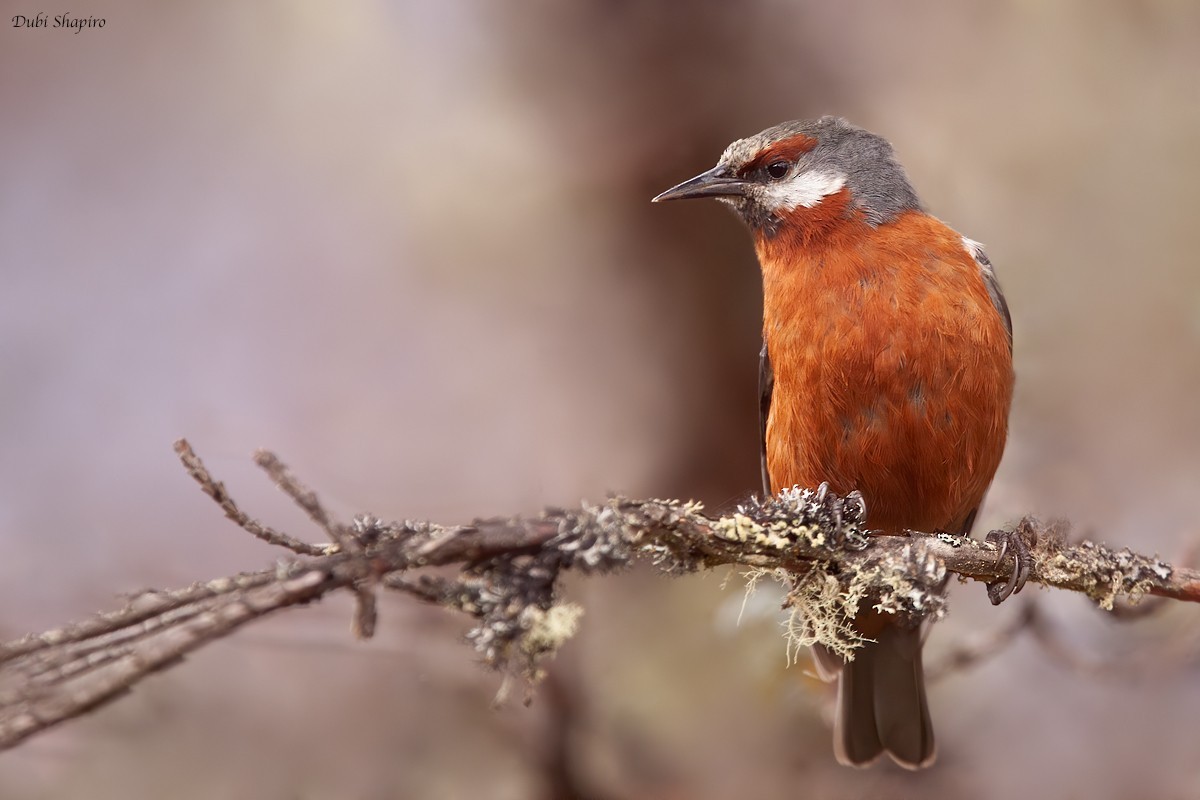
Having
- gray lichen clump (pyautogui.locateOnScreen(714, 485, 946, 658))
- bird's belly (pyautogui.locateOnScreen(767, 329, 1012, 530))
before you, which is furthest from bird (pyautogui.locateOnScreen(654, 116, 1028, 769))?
gray lichen clump (pyautogui.locateOnScreen(714, 485, 946, 658))

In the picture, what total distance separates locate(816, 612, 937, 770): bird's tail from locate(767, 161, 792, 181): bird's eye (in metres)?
2.15

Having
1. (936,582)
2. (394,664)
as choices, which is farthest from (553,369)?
(936,582)

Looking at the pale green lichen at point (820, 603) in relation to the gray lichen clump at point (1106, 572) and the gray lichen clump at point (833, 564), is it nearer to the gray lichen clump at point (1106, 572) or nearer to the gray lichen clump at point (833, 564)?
the gray lichen clump at point (833, 564)

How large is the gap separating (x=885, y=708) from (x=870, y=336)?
194 centimetres

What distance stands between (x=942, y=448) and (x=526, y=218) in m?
3.25

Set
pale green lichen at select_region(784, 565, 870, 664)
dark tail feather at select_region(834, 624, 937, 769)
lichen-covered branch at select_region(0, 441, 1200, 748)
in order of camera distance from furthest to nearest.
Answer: dark tail feather at select_region(834, 624, 937, 769) → pale green lichen at select_region(784, 565, 870, 664) → lichen-covered branch at select_region(0, 441, 1200, 748)

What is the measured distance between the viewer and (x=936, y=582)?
2844 mm

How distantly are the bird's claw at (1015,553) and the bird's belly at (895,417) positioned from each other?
477 millimetres

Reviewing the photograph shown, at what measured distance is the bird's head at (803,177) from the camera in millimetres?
4121

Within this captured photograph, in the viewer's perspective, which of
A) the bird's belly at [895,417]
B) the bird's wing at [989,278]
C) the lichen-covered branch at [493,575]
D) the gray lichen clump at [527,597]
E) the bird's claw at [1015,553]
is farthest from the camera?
the bird's wing at [989,278]

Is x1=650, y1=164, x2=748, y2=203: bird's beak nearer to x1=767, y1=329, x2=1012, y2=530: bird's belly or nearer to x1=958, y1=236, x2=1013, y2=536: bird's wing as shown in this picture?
x1=767, y1=329, x2=1012, y2=530: bird's belly

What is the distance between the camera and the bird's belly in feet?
12.0

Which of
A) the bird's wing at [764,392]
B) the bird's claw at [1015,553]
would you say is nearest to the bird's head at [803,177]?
the bird's wing at [764,392]

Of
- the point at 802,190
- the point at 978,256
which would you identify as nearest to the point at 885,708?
the point at 978,256
